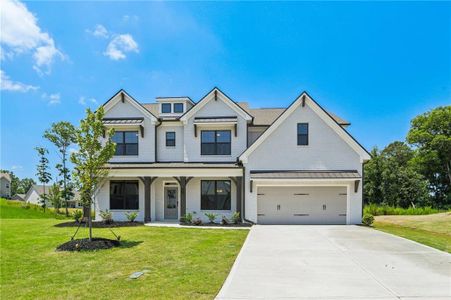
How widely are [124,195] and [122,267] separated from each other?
40.4 ft

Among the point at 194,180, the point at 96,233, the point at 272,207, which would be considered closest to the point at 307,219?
the point at 272,207

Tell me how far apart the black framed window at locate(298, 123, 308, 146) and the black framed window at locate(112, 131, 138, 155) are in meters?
10.8

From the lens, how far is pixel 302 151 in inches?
710

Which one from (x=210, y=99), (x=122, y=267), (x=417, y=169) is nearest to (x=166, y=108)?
(x=210, y=99)

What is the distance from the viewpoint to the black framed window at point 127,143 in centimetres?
2038

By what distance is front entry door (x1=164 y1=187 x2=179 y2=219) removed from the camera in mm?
19969

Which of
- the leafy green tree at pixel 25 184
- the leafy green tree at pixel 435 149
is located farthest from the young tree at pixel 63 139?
the leafy green tree at pixel 25 184

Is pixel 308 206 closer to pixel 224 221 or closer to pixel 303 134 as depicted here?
pixel 303 134

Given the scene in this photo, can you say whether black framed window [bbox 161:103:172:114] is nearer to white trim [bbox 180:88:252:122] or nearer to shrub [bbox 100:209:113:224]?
white trim [bbox 180:88:252:122]

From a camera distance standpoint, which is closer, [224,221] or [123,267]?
[123,267]

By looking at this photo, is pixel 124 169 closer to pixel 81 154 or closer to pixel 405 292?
pixel 81 154

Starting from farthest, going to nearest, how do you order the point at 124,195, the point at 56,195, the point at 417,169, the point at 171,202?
the point at 417,169, the point at 56,195, the point at 171,202, the point at 124,195

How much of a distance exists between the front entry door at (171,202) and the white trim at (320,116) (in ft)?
17.7

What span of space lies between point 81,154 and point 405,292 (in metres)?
10.9
